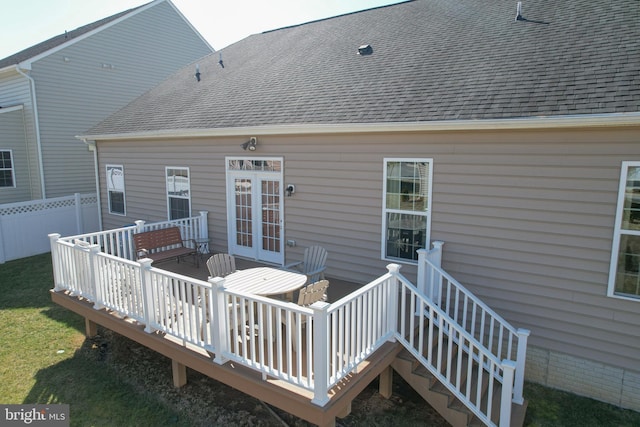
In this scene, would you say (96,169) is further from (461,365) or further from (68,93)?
(461,365)

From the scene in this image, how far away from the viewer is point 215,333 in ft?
14.3

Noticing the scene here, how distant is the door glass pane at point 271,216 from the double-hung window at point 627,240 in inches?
205

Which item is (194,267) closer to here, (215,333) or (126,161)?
(215,333)

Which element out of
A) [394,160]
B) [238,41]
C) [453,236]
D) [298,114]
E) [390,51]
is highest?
[238,41]

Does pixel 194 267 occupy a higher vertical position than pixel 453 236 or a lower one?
lower

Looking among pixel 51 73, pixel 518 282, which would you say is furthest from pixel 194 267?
pixel 51 73

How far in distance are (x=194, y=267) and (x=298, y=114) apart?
357 centimetres

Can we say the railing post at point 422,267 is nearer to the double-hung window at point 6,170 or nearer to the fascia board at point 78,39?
the fascia board at point 78,39

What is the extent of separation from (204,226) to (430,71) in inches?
219

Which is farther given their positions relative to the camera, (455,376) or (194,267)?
(194,267)

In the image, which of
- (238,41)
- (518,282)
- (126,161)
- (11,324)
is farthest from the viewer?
(238,41)

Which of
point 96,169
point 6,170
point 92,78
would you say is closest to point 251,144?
point 96,169

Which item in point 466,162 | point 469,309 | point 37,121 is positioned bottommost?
point 469,309

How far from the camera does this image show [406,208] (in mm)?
6090
